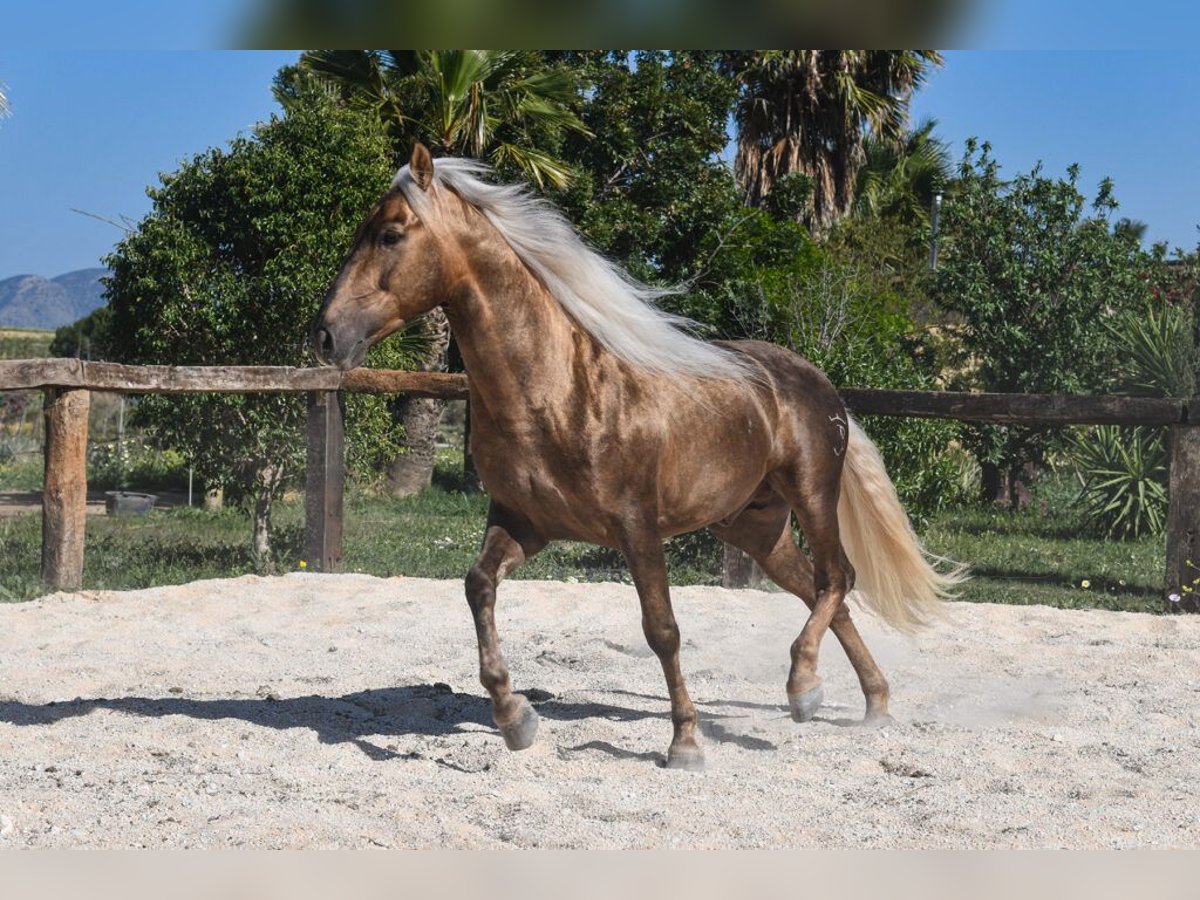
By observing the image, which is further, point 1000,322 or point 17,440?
point 17,440

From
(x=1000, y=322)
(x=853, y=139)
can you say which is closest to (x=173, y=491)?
(x=1000, y=322)

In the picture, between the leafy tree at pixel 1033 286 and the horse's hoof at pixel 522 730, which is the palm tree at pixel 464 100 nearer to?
the leafy tree at pixel 1033 286

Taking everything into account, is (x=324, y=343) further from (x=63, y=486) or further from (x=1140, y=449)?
(x=1140, y=449)

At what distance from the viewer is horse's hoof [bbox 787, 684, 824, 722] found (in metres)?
4.49

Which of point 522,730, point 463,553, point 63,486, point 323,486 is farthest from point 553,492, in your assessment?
point 463,553

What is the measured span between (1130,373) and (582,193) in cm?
603

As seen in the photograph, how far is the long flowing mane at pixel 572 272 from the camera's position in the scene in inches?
154

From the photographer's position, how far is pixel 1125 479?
439 inches

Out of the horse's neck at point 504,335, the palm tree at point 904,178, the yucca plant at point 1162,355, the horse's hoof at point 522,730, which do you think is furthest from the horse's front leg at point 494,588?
the palm tree at point 904,178

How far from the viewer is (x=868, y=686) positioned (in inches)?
185

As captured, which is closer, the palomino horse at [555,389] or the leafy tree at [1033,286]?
the palomino horse at [555,389]

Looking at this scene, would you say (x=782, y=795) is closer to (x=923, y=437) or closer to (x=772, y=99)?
(x=923, y=437)

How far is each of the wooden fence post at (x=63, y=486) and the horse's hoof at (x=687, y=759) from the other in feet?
13.9

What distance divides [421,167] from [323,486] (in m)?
4.51
